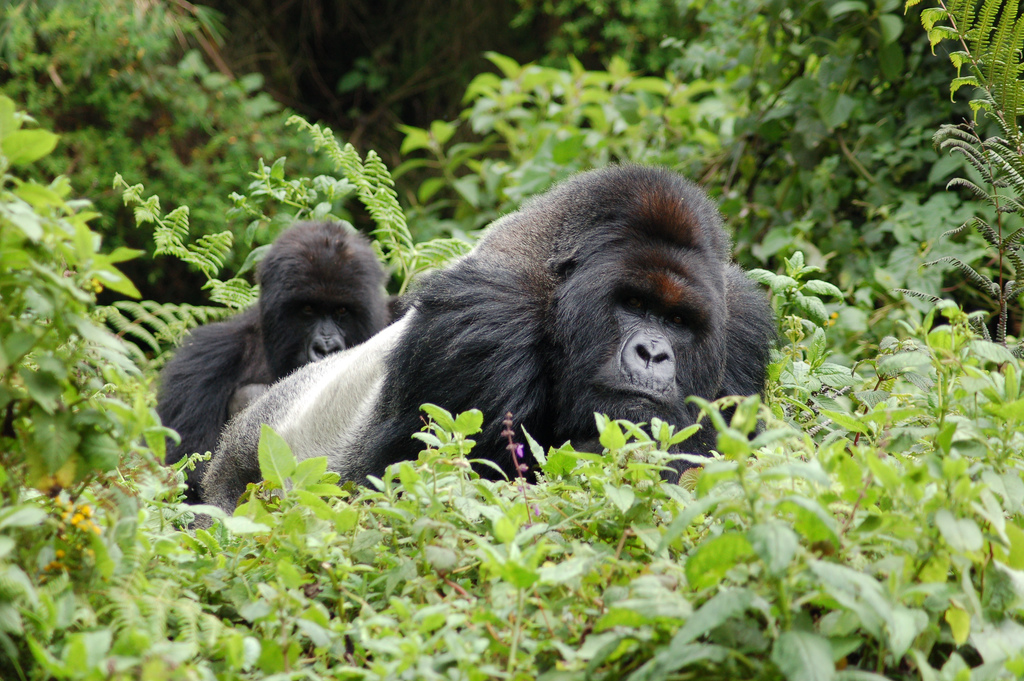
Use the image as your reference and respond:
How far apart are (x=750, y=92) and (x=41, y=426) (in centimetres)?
428

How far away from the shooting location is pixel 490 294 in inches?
99.8

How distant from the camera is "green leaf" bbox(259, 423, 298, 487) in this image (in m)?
1.48

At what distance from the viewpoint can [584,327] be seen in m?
Result: 2.45

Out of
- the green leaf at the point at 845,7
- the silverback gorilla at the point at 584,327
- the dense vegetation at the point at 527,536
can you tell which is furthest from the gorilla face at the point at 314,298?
the green leaf at the point at 845,7

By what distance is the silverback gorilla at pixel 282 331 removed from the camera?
391cm

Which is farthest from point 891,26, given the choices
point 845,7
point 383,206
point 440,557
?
point 440,557

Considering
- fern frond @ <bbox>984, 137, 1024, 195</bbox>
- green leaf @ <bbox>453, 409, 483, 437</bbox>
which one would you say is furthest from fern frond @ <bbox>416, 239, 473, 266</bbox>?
green leaf @ <bbox>453, 409, 483, 437</bbox>

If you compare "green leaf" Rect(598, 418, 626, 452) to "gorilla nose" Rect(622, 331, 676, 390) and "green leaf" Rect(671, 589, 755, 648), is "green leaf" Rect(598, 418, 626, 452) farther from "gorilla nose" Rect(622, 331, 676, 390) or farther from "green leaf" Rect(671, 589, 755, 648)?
"gorilla nose" Rect(622, 331, 676, 390)

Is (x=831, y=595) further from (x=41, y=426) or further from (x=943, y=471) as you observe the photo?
(x=41, y=426)

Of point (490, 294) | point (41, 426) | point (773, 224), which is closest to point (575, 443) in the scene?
point (490, 294)

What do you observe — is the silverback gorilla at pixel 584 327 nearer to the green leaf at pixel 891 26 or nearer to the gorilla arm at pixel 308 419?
the gorilla arm at pixel 308 419

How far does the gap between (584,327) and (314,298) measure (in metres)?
1.80

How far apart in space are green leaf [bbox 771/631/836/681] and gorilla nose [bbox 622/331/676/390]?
1.34m

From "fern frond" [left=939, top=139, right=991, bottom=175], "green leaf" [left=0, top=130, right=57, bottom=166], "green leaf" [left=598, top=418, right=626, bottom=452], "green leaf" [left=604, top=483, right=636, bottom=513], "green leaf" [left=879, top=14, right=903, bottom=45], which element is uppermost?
"green leaf" [left=0, top=130, right=57, bottom=166]
